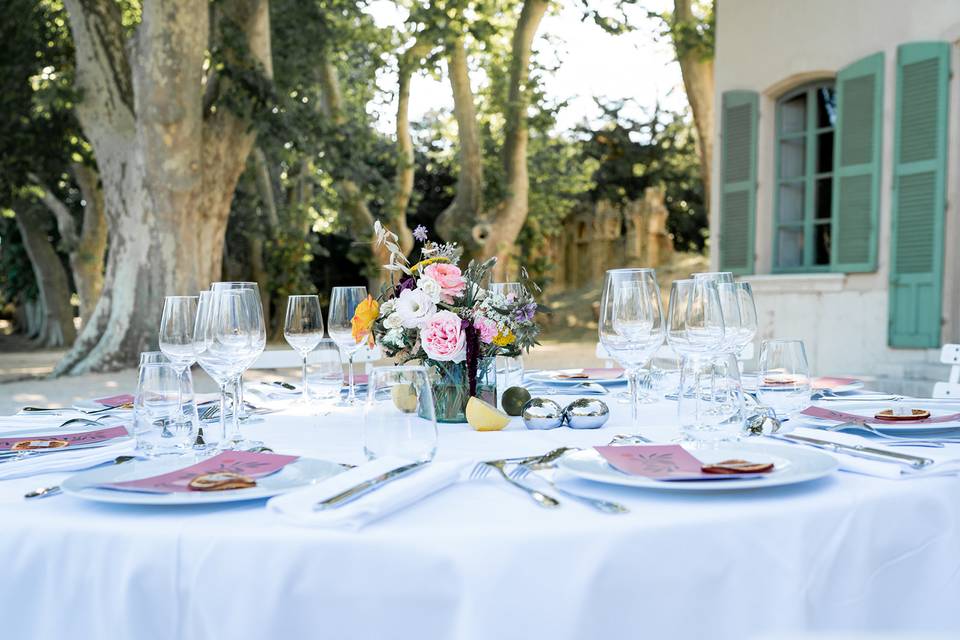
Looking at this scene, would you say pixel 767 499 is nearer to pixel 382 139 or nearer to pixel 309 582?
→ pixel 309 582

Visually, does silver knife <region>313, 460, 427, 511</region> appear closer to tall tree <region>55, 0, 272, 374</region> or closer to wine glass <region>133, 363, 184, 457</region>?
wine glass <region>133, 363, 184, 457</region>

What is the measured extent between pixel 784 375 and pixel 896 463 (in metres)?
0.44

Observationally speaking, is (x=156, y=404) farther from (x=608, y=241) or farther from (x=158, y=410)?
(x=608, y=241)

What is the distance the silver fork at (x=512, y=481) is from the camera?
1.24 m

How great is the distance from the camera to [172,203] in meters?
9.35

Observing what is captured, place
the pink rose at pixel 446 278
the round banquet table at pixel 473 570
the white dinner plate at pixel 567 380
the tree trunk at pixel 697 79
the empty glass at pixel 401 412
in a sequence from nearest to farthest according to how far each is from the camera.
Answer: the round banquet table at pixel 473 570 < the empty glass at pixel 401 412 < the pink rose at pixel 446 278 < the white dinner plate at pixel 567 380 < the tree trunk at pixel 697 79

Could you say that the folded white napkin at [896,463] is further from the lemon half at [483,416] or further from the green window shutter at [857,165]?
the green window shutter at [857,165]

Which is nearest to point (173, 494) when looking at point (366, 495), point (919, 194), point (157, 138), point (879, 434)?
point (366, 495)

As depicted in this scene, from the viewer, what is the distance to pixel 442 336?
74.0 inches

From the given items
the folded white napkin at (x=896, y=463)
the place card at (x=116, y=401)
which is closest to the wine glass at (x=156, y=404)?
the place card at (x=116, y=401)

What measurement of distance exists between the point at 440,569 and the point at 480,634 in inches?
3.4

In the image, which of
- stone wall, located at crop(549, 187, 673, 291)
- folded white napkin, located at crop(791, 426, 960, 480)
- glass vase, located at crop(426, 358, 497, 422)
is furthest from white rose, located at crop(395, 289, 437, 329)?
stone wall, located at crop(549, 187, 673, 291)

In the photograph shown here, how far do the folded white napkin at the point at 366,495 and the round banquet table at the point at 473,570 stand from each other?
0.02m

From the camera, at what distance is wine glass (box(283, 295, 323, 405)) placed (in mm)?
2215
